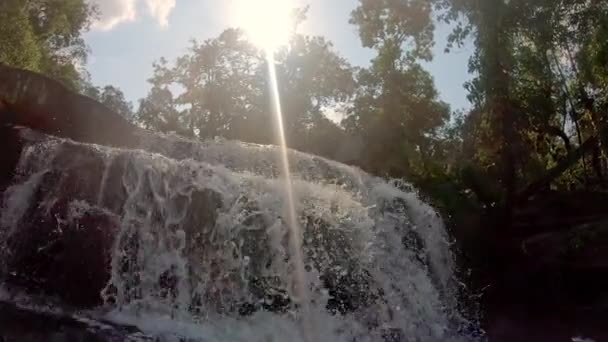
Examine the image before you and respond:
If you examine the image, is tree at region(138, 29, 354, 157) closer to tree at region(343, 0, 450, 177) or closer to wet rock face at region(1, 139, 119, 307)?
tree at region(343, 0, 450, 177)

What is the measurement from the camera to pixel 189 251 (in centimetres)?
873

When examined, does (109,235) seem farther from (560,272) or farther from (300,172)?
(560,272)

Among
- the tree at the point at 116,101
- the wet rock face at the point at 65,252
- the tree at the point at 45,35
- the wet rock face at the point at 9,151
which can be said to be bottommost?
the wet rock face at the point at 65,252

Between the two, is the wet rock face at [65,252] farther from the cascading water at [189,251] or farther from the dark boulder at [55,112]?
the dark boulder at [55,112]

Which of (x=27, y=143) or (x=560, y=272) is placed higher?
(x=27, y=143)

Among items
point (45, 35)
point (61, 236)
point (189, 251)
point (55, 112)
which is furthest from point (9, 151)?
point (45, 35)

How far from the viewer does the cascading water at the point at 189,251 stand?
8.18m

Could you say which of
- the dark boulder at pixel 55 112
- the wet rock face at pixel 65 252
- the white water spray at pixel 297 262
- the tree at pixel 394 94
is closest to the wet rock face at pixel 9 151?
the wet rock face at pixel 65 252

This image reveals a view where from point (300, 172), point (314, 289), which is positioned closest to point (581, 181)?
point (300, 172)

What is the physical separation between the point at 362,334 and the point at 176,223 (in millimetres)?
3450

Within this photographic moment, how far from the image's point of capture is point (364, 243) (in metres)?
10.6

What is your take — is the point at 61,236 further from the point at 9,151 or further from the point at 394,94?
the point at 394,94

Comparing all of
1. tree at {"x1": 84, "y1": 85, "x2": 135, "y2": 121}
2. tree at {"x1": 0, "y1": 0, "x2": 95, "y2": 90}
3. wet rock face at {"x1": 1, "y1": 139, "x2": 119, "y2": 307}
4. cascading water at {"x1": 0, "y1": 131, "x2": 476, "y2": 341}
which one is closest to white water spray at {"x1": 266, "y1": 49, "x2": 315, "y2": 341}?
cascading water at {"x1": 0, "y1": 131, "x2": 476, "y2": 341}

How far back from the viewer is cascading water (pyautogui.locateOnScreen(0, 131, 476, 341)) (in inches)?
322
